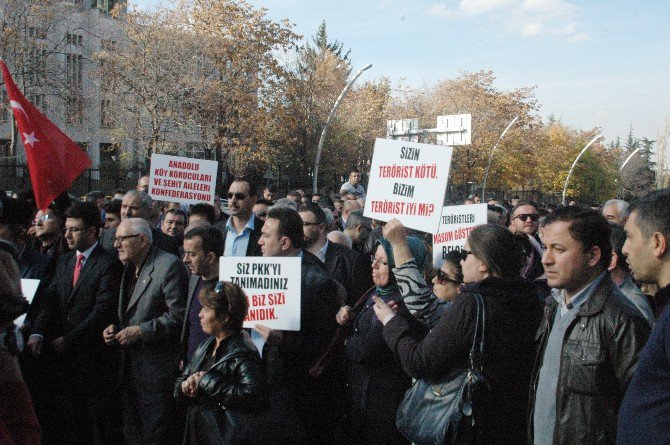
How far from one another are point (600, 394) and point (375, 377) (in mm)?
1808

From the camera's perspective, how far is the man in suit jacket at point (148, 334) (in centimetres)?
570

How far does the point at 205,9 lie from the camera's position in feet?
99.1

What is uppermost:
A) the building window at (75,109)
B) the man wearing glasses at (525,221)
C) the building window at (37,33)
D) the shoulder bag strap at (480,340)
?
the building window at (37,33)

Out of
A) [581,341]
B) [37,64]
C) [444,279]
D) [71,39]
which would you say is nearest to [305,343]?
[444,279]

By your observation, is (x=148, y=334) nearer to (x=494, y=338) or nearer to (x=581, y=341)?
(x=494, y=338)

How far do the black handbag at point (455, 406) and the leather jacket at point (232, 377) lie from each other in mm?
950

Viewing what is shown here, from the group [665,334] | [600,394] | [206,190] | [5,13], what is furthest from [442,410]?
[5,13]

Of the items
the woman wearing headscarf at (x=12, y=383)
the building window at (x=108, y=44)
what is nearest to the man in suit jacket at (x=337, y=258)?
the woman wearing headscarf at (x=12, y=383)

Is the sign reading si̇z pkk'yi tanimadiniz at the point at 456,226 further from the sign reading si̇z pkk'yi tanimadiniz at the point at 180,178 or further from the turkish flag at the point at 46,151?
the turkish flag at the point at 46,151

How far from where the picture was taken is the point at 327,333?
16.9 ft

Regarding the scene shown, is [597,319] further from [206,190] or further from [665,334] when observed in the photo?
[206,190]

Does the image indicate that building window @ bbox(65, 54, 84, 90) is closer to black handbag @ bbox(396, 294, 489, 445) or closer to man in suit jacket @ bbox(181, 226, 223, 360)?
man in suit jacket @ bbox(181, 226, 223, 360)

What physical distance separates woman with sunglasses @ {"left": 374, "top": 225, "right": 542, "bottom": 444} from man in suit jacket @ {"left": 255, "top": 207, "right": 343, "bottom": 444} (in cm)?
125

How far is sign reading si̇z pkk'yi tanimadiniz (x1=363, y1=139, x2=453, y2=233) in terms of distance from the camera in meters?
5.43
